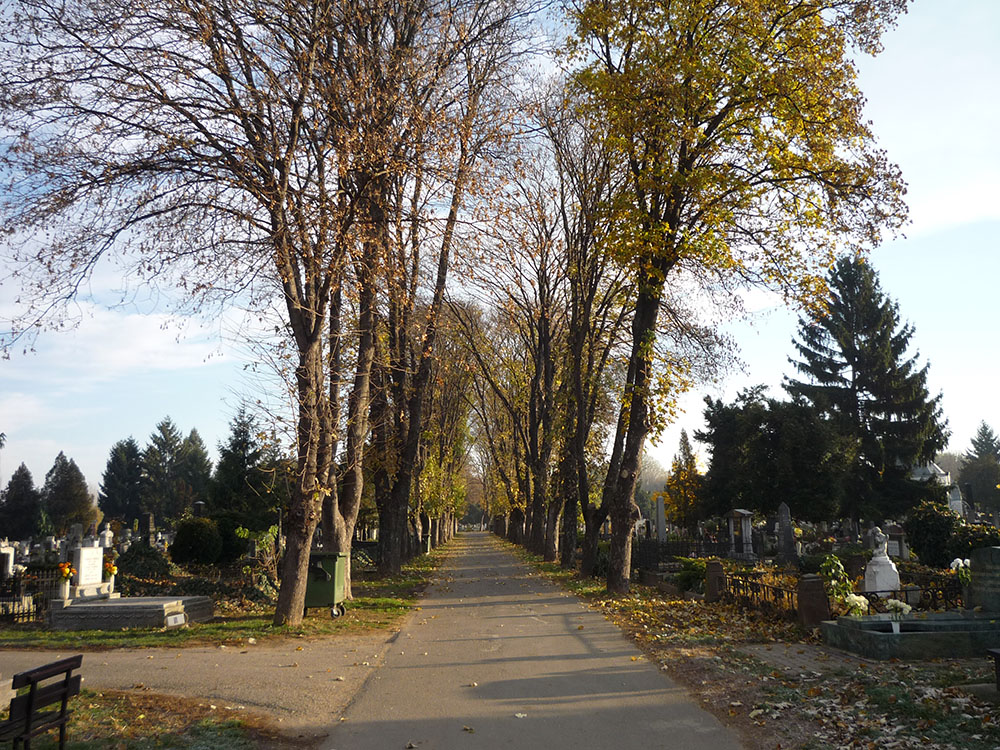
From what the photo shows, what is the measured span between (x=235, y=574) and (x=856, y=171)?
17855mm

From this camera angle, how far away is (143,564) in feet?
65.4

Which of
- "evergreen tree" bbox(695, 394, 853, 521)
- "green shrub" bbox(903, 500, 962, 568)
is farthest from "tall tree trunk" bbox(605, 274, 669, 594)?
"evergreen tree" bbox(695, 394, 853, 521)

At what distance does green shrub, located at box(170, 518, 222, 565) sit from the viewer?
2338 cm

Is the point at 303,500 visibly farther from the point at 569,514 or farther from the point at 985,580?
the point at 569,514

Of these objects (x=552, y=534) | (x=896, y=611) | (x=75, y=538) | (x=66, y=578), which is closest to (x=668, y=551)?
(x=552, y=534)

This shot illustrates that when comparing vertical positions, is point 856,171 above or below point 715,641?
above

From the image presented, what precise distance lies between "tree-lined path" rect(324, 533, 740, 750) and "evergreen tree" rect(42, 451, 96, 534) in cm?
6810

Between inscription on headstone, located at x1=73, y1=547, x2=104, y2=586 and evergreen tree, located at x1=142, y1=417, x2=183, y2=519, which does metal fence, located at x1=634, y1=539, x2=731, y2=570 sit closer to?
inscription on headstone, located at x1=73, y1=547, x2=104, y2=586

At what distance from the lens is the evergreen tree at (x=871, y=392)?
47.1 meters

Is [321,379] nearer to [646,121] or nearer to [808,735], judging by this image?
[646,121]

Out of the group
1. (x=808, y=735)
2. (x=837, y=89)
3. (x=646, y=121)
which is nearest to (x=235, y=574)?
(x=646, y=121)

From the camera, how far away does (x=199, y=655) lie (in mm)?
10453

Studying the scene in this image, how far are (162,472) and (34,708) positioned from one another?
314ft

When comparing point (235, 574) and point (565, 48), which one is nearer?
point (565, 48)
